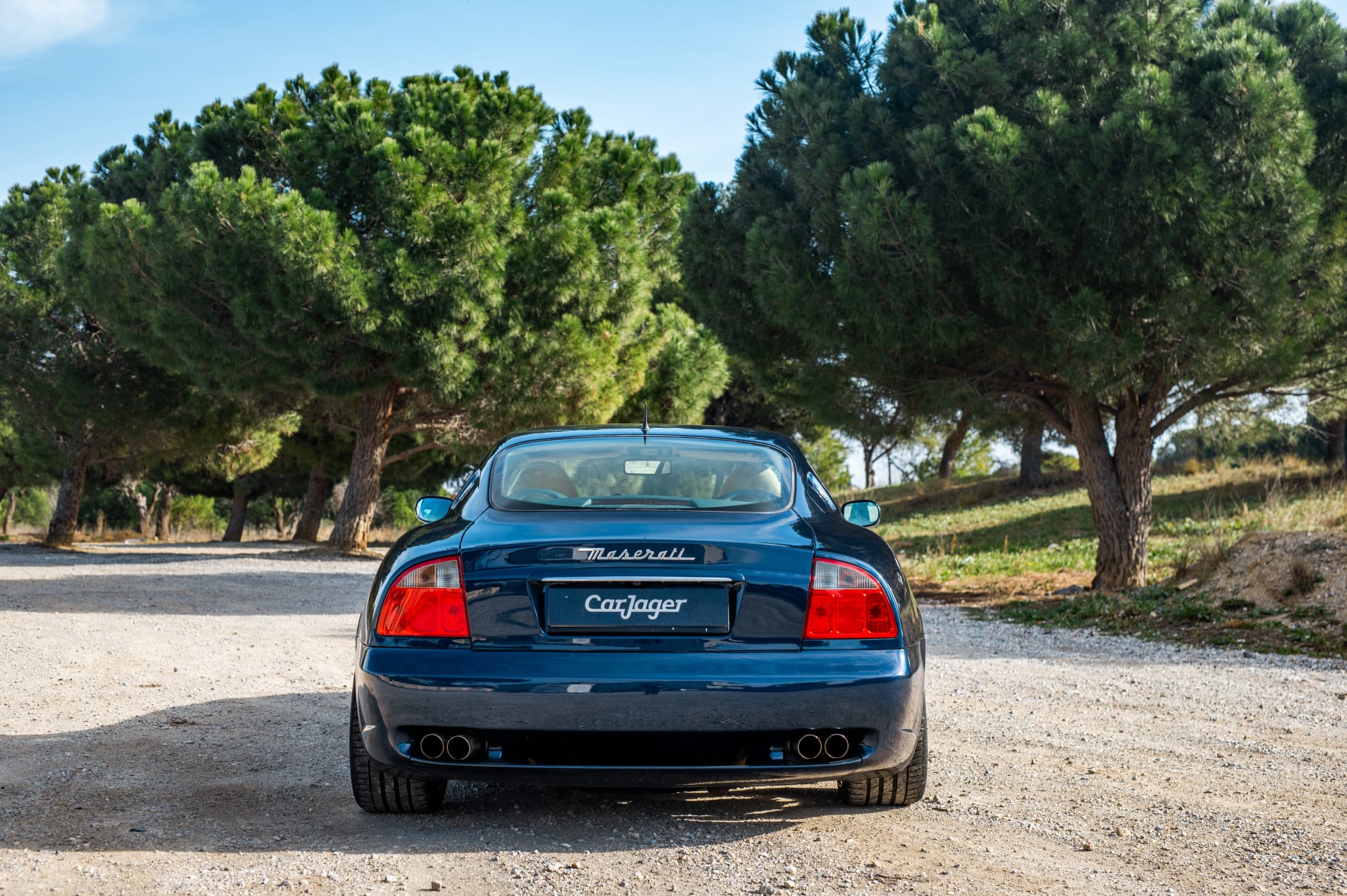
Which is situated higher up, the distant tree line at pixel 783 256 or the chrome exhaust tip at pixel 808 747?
the distant tree line at pixel 783 256

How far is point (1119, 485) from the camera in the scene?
14.2 meters

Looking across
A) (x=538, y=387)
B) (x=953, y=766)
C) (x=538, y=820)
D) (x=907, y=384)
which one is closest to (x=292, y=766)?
(x=538, y=820)

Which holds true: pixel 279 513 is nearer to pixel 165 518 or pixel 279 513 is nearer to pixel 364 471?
pixel 165 518

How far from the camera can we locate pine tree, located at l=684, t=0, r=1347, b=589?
11.4 meters

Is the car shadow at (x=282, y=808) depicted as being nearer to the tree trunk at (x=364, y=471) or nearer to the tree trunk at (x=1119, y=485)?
the tree trunk at (x=1119, y=485)

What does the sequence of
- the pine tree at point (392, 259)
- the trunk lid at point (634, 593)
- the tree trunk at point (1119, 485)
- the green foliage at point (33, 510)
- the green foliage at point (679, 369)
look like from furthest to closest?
the green foliage at point (33, 510) → the green foliage at point (679, 369) → the pine tree at point (392, 259) → the tree trunk at point (1119, 485) → the trunk lid at point (634, 593)

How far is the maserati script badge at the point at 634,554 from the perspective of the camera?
351cm

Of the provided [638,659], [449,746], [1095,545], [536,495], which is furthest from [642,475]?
[1095,545]

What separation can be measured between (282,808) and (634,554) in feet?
5.56

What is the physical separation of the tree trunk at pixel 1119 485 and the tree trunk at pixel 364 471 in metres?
12.3

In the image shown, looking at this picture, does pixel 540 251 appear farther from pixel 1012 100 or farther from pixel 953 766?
pixel 953 766

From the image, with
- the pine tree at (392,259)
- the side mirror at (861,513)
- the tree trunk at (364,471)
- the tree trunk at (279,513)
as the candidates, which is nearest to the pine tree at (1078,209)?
the pine tree at (392,259)

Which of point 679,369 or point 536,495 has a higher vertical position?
point 679,369

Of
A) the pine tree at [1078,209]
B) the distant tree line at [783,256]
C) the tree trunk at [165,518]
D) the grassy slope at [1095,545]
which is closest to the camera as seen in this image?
the grassy slope at [1095,545]
